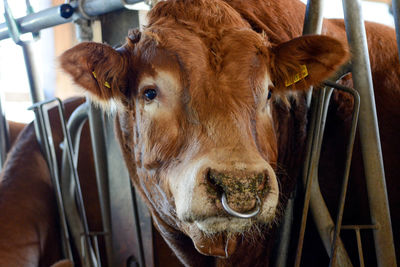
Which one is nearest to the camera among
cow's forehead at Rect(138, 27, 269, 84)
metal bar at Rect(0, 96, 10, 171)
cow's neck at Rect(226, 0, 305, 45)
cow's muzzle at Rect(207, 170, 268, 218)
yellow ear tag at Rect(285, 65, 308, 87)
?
cow's muzzle at Rect(207, 170, 268, 218)

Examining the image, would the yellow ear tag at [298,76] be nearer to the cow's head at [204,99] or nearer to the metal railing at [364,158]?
the cow's head at [204,99]

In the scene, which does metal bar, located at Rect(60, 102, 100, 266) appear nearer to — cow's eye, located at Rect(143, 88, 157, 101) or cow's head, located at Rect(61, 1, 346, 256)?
cow's head, located at Rect(61, 1, 346, 256)

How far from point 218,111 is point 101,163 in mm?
1249

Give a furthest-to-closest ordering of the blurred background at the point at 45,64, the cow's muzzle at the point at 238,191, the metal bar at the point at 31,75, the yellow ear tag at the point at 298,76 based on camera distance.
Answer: the blurred background at the point at 45,64 < the metal bar at the point at 31,75 < the yellow ear tag at the point at 298,76 < the cow's muzzle at the point at 238,191

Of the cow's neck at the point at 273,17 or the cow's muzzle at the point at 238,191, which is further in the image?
the cow's neck at the point at 273,17

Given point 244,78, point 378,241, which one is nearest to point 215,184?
point 244,78

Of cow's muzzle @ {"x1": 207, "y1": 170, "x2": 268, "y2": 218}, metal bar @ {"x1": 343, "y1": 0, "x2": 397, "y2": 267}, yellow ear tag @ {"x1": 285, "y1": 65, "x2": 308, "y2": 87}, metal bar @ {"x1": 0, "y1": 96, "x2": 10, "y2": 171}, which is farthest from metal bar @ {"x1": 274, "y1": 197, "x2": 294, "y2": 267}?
metal bar @ {"x1": 0, "y1": 96, "x2": 10, "y2": 171}

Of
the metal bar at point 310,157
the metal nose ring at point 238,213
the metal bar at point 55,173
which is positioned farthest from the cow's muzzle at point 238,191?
the metal bar at point 55,173

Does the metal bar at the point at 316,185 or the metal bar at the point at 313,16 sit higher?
the metal bar at the point at 313,16

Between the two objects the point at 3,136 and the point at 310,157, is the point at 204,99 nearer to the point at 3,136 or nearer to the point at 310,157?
the point at 310,157

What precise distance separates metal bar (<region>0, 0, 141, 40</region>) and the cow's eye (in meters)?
0.63

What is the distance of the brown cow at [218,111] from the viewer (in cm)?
167

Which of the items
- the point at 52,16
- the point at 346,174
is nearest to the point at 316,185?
the point at 346,174

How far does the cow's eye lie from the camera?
2.08 m
